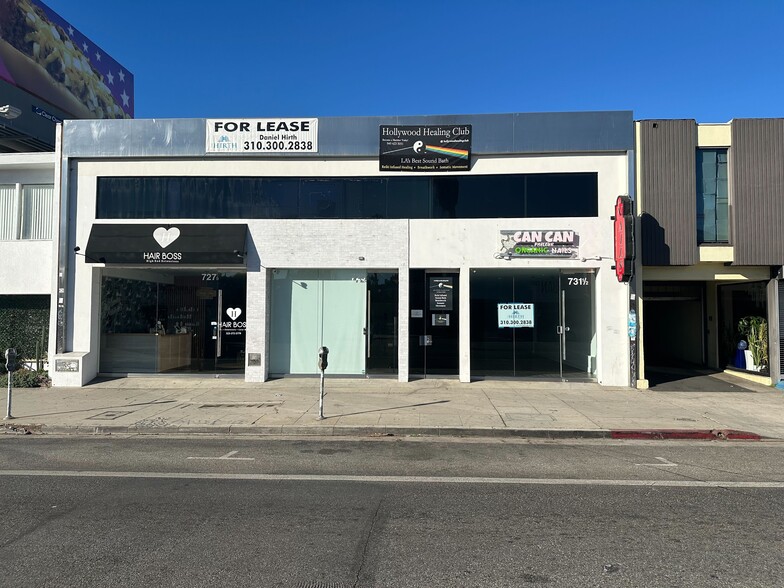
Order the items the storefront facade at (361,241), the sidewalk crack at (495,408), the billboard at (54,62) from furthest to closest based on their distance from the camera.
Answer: the billboard at (54,62) → the storefront facade at (361,241) → the sidewalk crack at (495,408)

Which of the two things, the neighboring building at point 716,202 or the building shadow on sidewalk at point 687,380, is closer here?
the neighboring building at point 716,202

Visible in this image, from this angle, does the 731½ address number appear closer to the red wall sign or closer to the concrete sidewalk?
the concrete sidewalk

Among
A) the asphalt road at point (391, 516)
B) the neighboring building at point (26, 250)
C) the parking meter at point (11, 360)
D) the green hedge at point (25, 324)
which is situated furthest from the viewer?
the green hedge at point (25, 324)

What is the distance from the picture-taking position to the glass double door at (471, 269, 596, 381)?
13.9 meters

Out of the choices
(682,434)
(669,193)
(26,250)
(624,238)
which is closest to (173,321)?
(26,250)

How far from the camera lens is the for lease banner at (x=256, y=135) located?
14000 millimetres

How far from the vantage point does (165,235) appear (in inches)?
547

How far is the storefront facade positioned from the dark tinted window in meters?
0.04

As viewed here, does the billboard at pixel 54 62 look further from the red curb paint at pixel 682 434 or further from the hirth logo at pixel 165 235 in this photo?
the red curb paint at pixel 682 434

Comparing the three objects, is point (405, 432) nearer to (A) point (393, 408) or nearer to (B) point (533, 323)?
(A) point (393, 408)

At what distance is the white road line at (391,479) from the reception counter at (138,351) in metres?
8.15

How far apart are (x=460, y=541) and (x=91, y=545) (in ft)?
10.3

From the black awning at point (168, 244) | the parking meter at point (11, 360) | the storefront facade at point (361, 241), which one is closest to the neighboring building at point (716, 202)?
the storefront facade at point (361, 241)

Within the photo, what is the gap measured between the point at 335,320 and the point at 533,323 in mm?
5479
